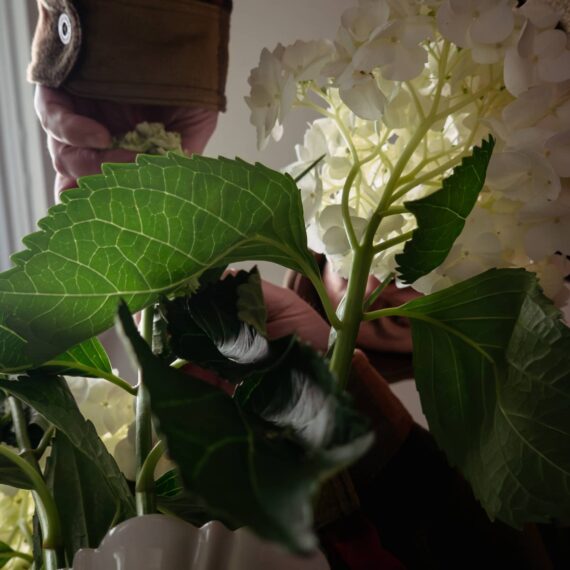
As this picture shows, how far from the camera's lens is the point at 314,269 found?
9.9 inches

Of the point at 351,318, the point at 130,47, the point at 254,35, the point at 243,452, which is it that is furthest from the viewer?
the point at 254,35

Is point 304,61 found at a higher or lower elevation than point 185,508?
higher

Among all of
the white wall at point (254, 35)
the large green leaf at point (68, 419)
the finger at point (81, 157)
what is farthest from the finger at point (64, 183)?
the large green leaf at point (68, 419)

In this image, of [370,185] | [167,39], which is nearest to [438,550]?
[370,185]

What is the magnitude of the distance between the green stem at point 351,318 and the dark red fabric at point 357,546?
190 millimetres

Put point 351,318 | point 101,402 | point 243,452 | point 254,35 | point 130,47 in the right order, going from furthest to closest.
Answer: point 254,35 → point 130,47 → point 101,402 → point 351,318 → point 243,452

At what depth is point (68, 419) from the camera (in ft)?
0.74

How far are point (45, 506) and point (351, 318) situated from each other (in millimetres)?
120

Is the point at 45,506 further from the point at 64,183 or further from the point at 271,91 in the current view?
the point at 64,183

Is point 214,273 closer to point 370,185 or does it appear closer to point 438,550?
point 370,185

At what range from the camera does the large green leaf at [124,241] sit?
0.20 metres

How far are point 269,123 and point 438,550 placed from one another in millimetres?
305

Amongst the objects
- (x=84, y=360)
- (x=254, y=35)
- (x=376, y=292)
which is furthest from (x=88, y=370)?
(x=254, y=35)

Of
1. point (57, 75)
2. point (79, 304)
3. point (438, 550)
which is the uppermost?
point (57, 75)
